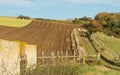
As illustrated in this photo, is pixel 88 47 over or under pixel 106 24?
under

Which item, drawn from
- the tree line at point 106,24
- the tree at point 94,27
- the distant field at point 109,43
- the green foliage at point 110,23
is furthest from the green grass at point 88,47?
the green foliage at point 110,23

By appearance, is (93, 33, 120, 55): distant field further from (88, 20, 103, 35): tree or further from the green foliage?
the green foliage

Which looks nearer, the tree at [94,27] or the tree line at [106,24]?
the tree at [94,27]

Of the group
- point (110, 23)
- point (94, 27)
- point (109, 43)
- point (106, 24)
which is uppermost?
point (110, 23)

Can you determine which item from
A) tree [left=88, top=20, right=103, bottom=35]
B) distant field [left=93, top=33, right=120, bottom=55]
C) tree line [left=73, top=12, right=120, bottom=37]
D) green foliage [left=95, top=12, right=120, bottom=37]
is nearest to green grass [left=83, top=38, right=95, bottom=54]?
distant field [left=93, top=33, right=120, bottom=55]

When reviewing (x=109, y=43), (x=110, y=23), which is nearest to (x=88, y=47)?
(x=109, y=43)

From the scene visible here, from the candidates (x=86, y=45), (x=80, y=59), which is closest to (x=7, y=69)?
(x=80, y=59)

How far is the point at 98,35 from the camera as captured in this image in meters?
71.9

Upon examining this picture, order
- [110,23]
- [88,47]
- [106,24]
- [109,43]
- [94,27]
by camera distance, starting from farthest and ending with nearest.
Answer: [110,23] < [106,24] < [94,27] < [109,43] < [88,47]

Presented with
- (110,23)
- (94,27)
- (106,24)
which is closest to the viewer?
(94,27)

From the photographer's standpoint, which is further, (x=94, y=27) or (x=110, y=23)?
(x=110, y=23)

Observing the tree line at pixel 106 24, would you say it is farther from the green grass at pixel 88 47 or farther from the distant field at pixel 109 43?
the green grass at pixel 88 47

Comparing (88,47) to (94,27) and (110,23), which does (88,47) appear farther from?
(110,23)

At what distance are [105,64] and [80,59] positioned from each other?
233 cm
